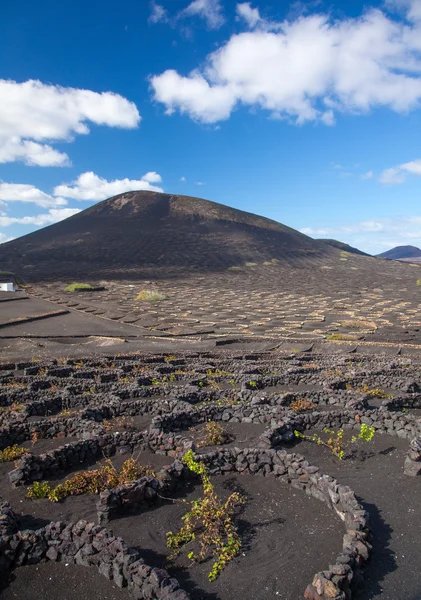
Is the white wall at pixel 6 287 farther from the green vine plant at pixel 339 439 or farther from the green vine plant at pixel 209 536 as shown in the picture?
the green vine plant at pixel 209 536

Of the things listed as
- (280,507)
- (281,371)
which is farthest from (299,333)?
(280,507)

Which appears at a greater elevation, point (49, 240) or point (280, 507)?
point (49, 240)

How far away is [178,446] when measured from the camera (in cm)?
1079

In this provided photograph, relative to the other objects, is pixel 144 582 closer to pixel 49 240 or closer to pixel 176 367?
pixel 176 367

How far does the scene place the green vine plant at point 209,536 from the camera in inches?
268

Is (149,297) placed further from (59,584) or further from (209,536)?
(59,584)

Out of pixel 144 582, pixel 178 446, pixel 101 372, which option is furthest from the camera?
pixel 101 372

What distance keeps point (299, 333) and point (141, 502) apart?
2224cm

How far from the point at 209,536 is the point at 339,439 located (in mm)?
5169

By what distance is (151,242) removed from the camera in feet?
302

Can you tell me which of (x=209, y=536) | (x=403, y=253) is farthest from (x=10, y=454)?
(x=403, y=253)

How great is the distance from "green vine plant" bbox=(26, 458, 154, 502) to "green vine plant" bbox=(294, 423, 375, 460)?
423 centimetres

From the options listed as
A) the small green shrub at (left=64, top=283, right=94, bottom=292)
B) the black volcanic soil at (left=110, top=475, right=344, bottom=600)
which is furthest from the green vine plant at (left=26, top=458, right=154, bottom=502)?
the small green shrub at (left=64, top=283, right=94, bottom=292)

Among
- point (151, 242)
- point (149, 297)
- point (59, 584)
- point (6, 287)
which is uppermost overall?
point (151, 242)
